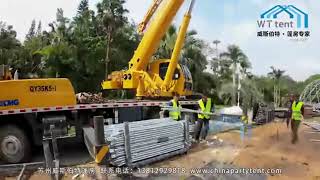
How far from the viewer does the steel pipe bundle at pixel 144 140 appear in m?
7.88

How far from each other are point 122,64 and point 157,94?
17.4 meters

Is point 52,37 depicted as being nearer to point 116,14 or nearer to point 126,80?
point 116,14

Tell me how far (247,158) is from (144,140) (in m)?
2.50

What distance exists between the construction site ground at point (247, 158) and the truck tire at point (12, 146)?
195 cm

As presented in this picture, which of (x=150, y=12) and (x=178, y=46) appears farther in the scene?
(x=150, y=12)

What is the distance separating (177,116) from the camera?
11.2m

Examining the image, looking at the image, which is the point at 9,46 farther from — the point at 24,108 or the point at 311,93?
the point at 311,93

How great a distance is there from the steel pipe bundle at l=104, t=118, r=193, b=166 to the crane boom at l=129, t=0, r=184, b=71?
6.05 metres

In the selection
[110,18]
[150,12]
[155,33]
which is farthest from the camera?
[110,18]

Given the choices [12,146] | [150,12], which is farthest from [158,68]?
[12,146]

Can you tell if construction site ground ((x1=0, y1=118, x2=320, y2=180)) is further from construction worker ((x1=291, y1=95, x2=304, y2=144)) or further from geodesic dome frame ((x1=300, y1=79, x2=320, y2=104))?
geodesic dome frame ((x1=300, y1=79, x2=320, y2=104))

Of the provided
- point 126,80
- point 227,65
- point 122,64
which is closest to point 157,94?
point 126,80

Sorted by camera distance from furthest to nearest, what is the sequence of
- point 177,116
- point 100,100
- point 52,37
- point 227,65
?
point 227,65, point 52,37, point 100,100, point 177,116

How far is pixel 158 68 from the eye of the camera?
15.6 metres
